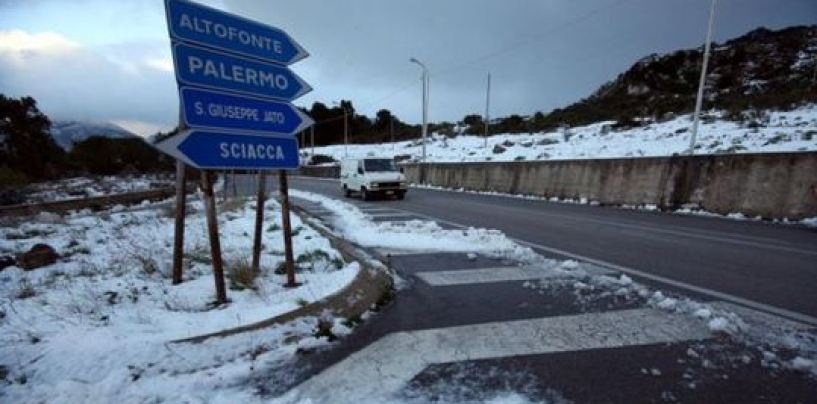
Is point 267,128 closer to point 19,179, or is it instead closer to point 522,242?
point 522,242

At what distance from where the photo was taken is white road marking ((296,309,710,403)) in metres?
3.08

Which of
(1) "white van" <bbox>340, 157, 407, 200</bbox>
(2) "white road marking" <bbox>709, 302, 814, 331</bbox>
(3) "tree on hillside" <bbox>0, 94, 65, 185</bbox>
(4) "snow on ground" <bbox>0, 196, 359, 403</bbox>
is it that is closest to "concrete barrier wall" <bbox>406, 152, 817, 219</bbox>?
(1) "white van" <bbox>340, 157, 407, 200</bbox>

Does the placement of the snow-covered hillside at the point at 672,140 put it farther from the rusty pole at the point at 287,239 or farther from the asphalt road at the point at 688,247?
the rusty pole at the point at 287,239

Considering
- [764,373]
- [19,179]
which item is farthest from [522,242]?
[19,179]

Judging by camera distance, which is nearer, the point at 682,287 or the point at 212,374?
the point at 212,374

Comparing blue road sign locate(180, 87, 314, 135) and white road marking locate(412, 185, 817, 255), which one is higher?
blue road sign locate(180, 87, 314, 135)

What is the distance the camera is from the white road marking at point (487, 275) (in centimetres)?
578

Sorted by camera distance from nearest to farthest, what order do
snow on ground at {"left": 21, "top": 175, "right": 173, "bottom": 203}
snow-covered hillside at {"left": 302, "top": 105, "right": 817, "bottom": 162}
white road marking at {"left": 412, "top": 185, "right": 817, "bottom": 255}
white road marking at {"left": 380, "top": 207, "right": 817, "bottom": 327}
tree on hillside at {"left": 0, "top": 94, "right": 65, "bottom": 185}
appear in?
white road marking at {"left": 380, "top": 207, "right": 817, "bottom": 327}
white road marking at {"left": 412, "top": 185, "right": 817, "bottom": 255}
snow-covered hillside at {"left": 302, "top": 105, "right": 817, "bottom": 162}
snow on ground at {"left": 21, "top": 175, "right": 173, "bottom": 203}
tree on hillside at {"left": 0, "top": 94, "right": 65, "bottom": 185}

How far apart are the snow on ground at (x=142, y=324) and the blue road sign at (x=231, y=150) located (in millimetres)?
1345

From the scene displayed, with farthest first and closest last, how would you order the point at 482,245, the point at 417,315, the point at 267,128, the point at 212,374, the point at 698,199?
the point at 698,199, the point at 482,245, the point at 267,128, the point at 417,315, the point at 212,374

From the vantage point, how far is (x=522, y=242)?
8.38 m

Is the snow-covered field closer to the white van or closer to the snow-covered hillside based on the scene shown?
the white van

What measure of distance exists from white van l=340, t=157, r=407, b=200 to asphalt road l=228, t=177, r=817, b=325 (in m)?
5.36

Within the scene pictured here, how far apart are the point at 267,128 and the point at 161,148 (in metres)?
1.16
